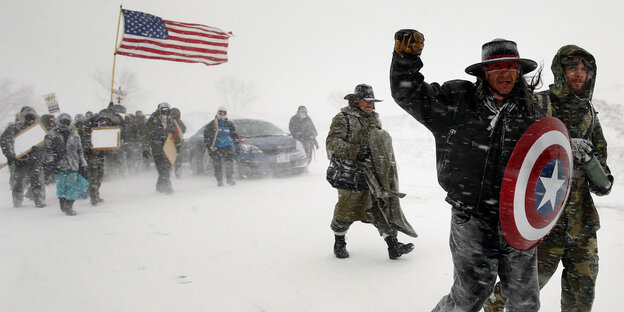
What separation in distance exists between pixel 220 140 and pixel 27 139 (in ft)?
12.3

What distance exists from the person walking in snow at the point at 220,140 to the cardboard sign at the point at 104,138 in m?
1.92

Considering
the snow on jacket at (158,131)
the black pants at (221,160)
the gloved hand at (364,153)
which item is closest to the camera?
the gloved hand at (364,153)

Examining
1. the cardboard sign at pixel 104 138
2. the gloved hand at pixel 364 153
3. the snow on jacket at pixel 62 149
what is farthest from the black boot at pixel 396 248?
the cardboard sign at pixel 104 138

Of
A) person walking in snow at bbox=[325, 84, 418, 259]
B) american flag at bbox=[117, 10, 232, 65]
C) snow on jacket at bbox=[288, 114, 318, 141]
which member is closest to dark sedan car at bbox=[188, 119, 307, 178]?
snow on jacket at bbox=[288, 114, 318, 141]

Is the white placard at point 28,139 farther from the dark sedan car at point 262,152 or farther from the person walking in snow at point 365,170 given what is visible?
the person walking in snow at point 365,170

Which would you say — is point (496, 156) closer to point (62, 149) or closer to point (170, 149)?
point (62, 149)

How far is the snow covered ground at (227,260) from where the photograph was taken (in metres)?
3.25

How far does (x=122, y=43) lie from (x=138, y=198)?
3381 mm

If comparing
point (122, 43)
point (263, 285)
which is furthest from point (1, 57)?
point (263, 285)

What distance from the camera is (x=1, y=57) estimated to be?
11450cm

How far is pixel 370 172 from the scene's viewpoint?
13.3 feet

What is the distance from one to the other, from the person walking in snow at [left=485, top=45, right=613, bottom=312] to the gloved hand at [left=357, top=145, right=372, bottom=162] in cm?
171

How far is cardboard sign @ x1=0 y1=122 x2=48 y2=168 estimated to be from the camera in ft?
25.2

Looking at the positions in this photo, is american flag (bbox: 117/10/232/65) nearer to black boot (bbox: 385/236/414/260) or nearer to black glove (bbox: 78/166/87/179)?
black glove (bbox: 78/166/87/179)
